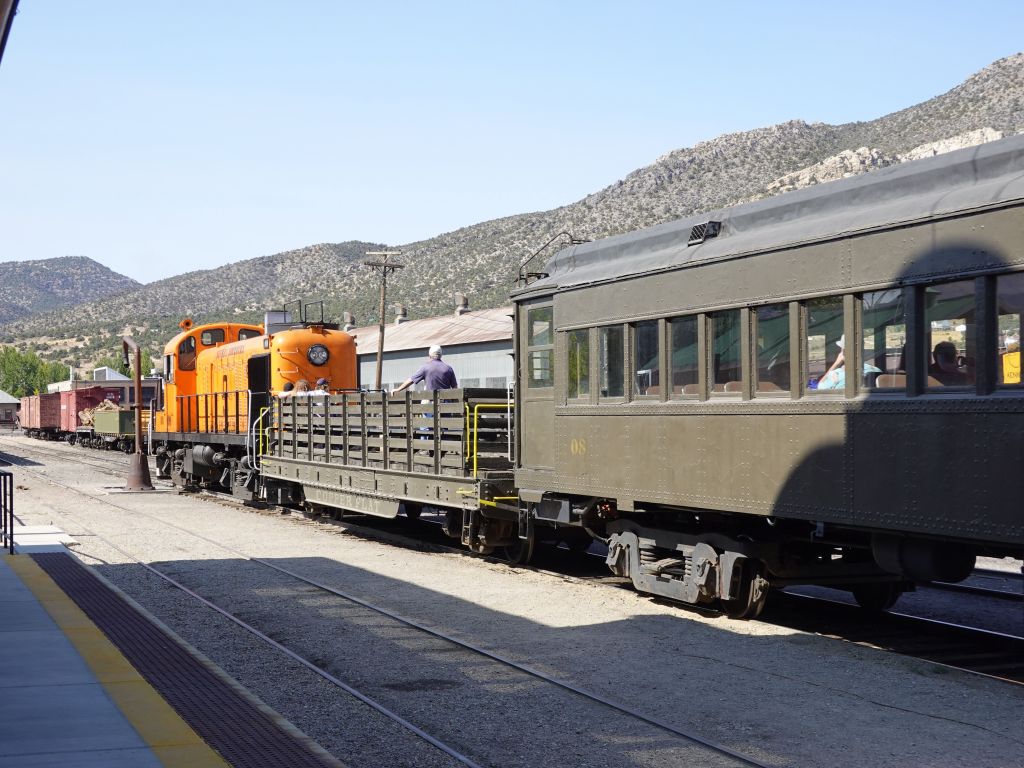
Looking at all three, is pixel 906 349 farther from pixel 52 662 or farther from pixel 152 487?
pixel 152 487

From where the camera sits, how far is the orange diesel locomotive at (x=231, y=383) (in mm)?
21891

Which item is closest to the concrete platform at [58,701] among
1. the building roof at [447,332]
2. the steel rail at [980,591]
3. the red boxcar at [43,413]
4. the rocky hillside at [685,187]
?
the steel rail at [980,591]

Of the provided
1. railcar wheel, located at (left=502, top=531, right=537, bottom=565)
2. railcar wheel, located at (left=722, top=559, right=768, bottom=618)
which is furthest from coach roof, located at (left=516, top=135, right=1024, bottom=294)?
railcar wheel, located at (left=502, top=531, right=537, bottom=565)

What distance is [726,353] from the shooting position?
377 inches

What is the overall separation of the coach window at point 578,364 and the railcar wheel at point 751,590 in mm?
2399

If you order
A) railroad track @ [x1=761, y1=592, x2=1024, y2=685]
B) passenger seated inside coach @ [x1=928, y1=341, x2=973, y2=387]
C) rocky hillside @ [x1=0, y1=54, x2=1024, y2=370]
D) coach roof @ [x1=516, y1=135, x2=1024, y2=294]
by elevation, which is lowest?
railroad track @ [x1=761, y1=592, x2=1024, y2=685]

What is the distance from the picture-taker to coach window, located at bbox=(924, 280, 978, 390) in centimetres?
745

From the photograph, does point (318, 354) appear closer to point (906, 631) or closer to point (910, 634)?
point (906, 631)

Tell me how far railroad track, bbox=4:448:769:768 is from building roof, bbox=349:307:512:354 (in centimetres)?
2676

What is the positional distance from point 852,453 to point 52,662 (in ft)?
18.9

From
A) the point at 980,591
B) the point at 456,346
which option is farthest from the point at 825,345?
the point at 456,346

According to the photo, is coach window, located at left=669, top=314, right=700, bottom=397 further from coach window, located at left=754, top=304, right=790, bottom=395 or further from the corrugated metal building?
the corrugated metal building

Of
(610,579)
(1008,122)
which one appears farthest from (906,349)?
(1008,122)

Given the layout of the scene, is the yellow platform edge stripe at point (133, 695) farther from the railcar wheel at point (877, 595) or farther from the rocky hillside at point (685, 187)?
the rocky hillside at point (685, 187)
